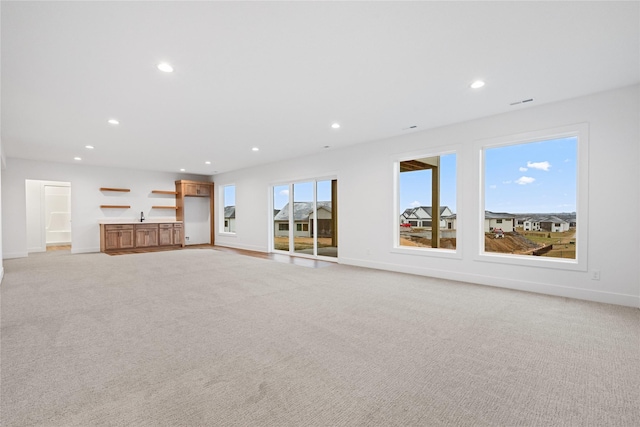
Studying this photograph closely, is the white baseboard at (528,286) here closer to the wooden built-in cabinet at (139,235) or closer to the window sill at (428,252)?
the window sill at (428,252)

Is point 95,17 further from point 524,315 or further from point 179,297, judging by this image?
point 524,315

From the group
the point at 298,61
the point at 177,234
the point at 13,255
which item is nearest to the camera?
the point at 298,61

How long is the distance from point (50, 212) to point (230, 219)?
642 cm

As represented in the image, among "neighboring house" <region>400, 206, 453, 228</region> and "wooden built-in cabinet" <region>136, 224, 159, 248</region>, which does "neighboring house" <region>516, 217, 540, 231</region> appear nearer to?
"neighboring house" <region>400, 206, 453, 228</region>

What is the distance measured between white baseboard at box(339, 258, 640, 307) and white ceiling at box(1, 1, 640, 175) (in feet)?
8.17

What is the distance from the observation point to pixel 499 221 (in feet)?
15.4

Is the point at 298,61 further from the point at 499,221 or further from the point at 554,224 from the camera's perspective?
the point at 554,224

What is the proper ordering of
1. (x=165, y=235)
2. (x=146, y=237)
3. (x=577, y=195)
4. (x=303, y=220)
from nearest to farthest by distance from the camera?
(x=577, y=195)
(x=303, y=220)
(x=146, y=237)
(x=165, y=235)

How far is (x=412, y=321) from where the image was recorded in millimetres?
3010

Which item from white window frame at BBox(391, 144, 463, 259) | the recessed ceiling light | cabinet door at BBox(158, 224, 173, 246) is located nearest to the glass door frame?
white window frame at BBox(391, 144, 463, 259)

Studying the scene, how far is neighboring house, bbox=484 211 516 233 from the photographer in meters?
4.62

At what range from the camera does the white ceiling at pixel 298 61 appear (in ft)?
7.16

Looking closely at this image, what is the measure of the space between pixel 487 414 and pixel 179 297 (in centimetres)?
361

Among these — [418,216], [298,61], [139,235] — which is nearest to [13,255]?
[139,235]
